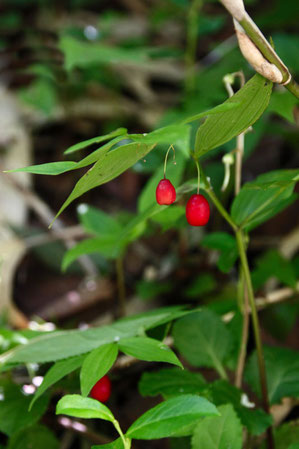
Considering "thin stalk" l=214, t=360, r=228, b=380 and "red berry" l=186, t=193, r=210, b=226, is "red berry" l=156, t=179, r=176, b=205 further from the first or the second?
"thin stalk" l=214, t=360, r=228, b=380

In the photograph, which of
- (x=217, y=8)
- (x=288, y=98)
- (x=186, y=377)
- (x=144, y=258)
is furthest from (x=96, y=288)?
(x=217, y=8)

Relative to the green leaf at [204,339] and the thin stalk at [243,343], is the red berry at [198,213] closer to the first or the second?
the thin stalk at [243,343]

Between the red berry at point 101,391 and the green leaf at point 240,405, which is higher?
the red berry at point 101,391

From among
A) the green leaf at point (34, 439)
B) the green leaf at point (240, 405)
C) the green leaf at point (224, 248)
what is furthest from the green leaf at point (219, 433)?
the green leaf at point (34, 439)

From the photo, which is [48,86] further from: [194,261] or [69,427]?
[69,427]

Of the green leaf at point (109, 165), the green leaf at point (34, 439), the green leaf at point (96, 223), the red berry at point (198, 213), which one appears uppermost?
the green leaf at point (109, 165)

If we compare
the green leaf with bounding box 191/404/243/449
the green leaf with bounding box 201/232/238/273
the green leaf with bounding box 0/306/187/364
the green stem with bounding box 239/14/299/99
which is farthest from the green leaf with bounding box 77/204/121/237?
the green stem with bounding box 239/14/299/99
